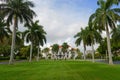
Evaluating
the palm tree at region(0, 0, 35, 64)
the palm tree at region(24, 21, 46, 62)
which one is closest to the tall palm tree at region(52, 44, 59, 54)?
the palm tree at region(24, 21, 46, 62)

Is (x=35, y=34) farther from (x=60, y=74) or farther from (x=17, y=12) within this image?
(x=60, y=74)

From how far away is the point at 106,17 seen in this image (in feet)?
158

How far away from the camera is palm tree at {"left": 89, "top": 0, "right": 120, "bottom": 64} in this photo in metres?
47.2

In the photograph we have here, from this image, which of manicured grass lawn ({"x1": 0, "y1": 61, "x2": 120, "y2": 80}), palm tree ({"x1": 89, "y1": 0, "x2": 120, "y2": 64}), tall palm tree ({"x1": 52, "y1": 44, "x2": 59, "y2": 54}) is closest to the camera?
manicured grass lawn ({"x1": 0, "y1": 61, "x2": 120, "y2": 80})

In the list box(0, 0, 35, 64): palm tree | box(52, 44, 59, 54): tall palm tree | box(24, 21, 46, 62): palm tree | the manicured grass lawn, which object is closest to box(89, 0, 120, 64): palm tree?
box(0, 0, 35, 64): palm tree

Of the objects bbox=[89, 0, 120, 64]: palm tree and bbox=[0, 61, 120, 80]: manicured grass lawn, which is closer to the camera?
bbox=[0, 61, 120, 80]: manicured grass lawn

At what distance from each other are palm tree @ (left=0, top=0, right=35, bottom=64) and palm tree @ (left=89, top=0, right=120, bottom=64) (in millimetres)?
13492

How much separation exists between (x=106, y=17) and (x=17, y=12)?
711 inches

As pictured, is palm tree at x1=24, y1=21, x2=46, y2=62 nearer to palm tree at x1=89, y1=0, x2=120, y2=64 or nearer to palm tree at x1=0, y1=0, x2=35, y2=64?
palm tree at x1=0, y1=0, x2=35, y2=64

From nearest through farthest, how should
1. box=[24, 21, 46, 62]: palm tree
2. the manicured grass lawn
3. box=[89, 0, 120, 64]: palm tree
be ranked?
the manicured grass lawn < box=[89, 0, 120, 64]: palm tree < box=[24, 21, 46, 62]: palm tree

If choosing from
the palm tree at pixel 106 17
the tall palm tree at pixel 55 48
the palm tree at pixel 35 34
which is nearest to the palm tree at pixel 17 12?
the palm tree at pixel 106 17

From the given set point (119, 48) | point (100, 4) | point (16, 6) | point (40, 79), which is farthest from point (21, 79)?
point (119, 48)

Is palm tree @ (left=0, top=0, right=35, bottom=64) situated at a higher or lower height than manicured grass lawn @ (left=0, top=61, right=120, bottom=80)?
higher

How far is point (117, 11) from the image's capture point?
47719mm
